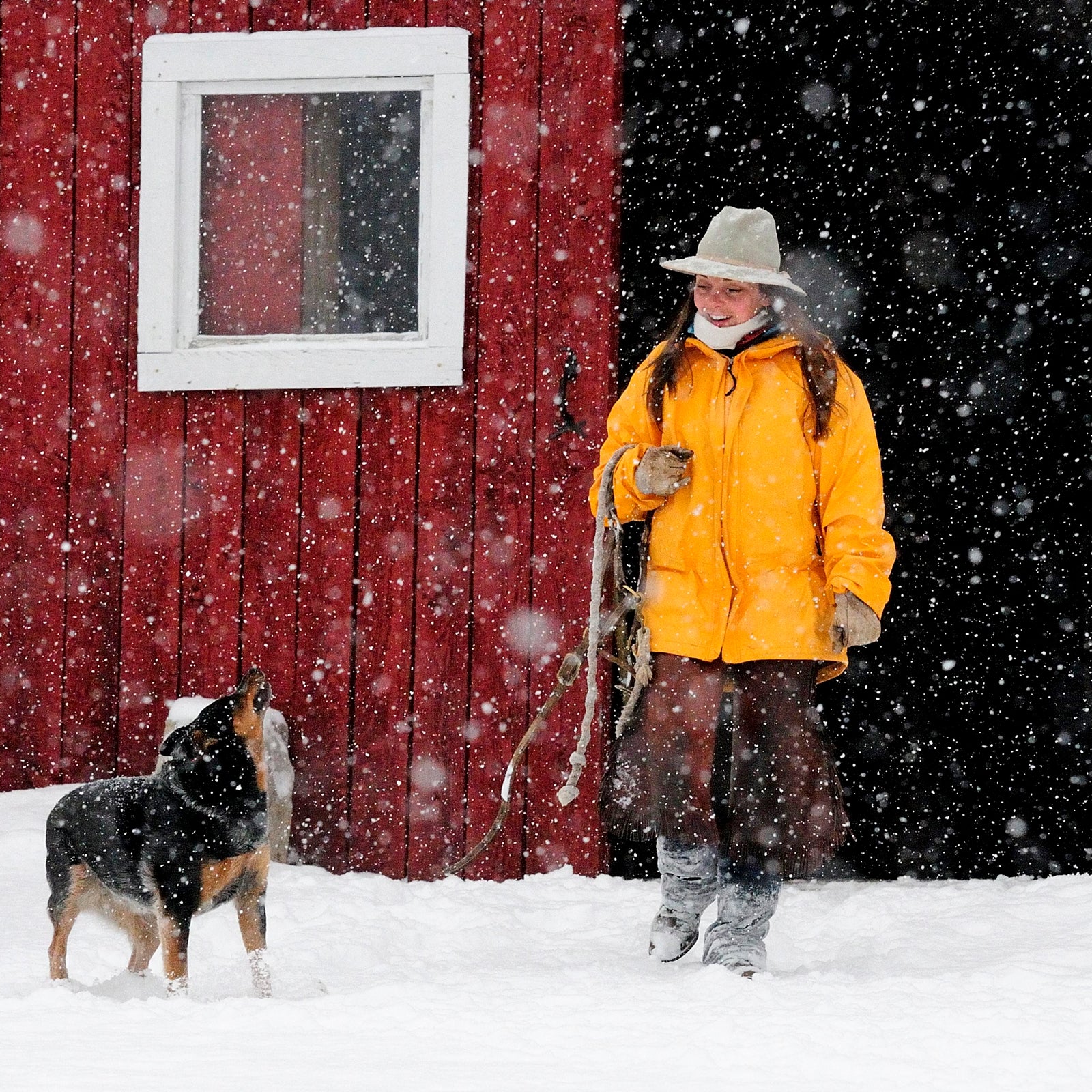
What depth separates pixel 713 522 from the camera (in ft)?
11.5

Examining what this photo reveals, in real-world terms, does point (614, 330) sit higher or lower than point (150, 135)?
lower

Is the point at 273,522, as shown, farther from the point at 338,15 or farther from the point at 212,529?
the point at 338,15

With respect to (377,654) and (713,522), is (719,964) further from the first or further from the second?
(377,654)

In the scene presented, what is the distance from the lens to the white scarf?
11.5 ft

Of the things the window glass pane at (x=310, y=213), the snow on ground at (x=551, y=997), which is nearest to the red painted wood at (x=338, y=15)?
the window glass pane at (x=310, y=213)

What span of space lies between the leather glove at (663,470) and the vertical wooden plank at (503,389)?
1.36 metres

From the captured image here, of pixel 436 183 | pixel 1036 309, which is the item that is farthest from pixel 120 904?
pixel 1036 309

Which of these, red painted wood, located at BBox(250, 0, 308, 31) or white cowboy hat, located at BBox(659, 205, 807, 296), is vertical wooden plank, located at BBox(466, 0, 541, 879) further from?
white cowboy hat, located at BBox(659, 205, 807, 296)

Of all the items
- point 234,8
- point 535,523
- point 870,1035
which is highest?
point 234,8

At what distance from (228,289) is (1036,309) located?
296cm

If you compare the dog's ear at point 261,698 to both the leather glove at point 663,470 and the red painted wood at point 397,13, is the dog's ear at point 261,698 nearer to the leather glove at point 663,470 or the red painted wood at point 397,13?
the leather glove at point 663,470

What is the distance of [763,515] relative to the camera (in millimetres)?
3461

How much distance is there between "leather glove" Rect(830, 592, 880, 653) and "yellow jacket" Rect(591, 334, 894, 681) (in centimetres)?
6

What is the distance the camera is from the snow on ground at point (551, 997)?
2.53 meters
